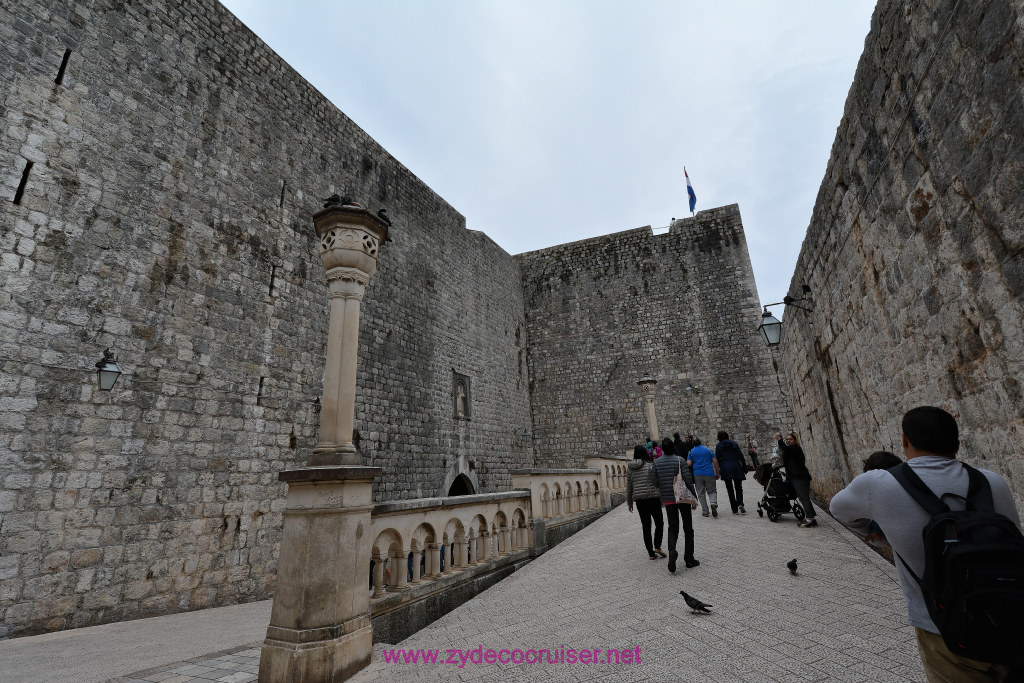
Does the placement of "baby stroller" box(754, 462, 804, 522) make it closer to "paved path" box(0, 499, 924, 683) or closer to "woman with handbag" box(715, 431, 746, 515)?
"woman with handbag" box(715, 431, 746, 515)

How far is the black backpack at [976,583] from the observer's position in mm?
1257

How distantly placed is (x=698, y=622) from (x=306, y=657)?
290 centimetres

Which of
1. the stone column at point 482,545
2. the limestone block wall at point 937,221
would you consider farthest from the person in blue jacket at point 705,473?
the stone column at point 482,545

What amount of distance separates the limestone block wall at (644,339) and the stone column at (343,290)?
15.6 meters

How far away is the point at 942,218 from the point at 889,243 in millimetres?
880

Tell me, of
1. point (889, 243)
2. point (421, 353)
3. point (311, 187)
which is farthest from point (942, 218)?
point (421, 353)

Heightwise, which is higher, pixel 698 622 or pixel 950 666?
pixel 950 666

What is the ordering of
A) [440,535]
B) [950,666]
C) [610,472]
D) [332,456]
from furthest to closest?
1. [610,472]
2. [440,535]
3. [332,456]
4. [950,666]

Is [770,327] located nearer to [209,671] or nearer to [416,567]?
[416,567]

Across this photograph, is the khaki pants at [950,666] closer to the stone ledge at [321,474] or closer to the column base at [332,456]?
the stone ledge at [321,474]

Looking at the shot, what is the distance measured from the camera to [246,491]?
8086 millimetres

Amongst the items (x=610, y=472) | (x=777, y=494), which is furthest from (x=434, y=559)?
(x=610, y=472)

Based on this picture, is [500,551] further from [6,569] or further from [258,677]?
[6,569]

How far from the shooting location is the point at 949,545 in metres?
1.40
